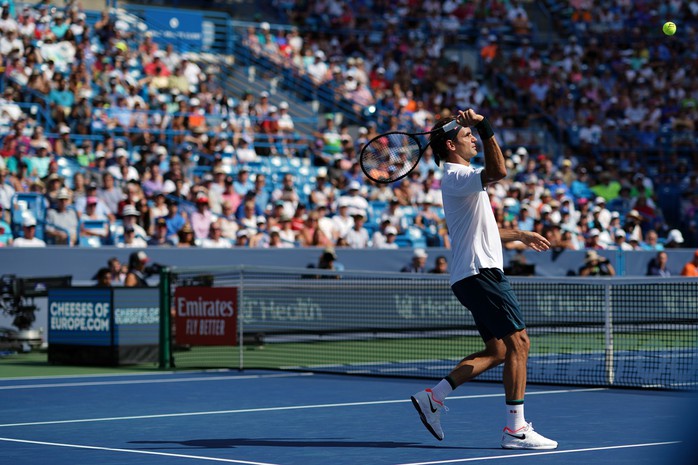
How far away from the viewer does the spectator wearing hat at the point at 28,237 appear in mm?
18672

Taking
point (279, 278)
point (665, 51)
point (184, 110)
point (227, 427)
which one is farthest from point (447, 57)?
point (227, 427)

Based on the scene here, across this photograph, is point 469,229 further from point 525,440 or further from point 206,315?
point 206,315

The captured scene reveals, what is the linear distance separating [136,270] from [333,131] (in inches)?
390

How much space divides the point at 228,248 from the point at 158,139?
5.21 meters

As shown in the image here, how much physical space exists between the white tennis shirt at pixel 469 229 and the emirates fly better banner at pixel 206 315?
7066 mm

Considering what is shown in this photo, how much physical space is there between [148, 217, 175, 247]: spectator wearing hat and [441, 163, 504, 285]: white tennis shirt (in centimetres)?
1140

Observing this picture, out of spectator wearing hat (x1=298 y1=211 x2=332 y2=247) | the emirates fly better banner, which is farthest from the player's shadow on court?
spectator wearing hat (x1=298 y1=211 x2=332 y2=247)

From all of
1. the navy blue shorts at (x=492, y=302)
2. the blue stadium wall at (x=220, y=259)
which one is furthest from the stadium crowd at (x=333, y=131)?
the navy blue shorts at (x=492, y=302)

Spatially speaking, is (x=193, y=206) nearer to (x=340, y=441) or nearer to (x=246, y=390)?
(x=246, y=390)

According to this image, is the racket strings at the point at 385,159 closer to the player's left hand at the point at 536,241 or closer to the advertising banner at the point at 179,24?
the player's left hand at the point at 536,241

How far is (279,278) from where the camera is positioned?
18672mm

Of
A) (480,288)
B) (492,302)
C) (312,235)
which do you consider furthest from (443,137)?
(312,235)

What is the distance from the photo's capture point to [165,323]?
1548 centimetres

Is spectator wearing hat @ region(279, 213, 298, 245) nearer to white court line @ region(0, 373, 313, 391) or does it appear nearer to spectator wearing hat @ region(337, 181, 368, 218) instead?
spectator wearing hat @ region(337, 181, 368, 218)
